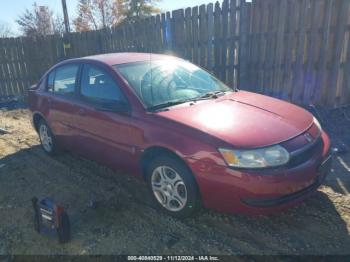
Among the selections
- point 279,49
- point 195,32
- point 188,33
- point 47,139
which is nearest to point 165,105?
point 47,139

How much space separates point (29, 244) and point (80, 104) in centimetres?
183

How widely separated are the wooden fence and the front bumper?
3.90m

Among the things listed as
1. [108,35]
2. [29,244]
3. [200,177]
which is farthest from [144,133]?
[108,35]

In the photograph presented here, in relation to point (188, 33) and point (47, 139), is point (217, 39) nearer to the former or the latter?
point (188, 33)

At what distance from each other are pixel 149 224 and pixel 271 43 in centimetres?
489

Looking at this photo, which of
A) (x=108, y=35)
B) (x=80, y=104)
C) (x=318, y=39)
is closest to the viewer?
(x=80, y=104)

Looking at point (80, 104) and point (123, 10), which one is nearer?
point (80, 104)

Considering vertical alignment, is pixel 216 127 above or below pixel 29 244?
above

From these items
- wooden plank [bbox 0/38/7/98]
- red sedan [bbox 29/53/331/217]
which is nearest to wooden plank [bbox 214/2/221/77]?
red sedan [bbox 29/53/331/217]

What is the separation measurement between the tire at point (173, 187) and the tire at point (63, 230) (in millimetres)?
919

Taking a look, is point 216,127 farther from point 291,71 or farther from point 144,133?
point 291,71

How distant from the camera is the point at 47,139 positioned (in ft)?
17.1

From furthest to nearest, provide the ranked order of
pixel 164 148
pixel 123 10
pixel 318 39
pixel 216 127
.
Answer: pixel 123 10
pixel 318 39
pixel 164 148
pixel 216 127

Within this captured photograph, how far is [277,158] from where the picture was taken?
273 cm
